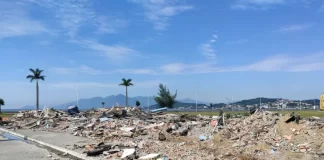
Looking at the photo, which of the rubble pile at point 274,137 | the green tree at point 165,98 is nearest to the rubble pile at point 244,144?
the rubble pile at point 274,137

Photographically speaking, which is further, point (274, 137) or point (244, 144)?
point (274, 137)

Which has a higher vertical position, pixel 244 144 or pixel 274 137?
pixel 274 137

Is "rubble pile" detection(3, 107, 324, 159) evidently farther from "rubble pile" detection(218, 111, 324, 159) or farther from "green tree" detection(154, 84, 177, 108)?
"green tree" detection(154, 84, 177, 108)

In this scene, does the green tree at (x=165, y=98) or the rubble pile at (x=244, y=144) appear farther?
the green tree at (x=165, y=98)

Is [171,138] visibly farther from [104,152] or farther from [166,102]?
[166,102]

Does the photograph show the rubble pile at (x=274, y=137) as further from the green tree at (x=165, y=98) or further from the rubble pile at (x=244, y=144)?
the green tree at (x=165, y=98)

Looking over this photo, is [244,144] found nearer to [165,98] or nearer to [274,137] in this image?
[274,137]

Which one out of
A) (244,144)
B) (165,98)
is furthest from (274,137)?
(165,98)

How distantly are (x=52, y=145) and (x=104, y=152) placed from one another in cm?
511

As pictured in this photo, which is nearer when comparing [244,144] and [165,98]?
[244,144]

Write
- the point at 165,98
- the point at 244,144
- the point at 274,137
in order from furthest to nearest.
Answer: the point at 165,98, the point at 274,137, the point at 244,144

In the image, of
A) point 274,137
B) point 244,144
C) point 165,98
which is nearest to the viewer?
point 244,144

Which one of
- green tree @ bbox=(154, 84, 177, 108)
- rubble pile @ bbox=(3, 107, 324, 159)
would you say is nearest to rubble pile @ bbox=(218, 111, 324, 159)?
rubble pile @ bbox=(3, 107, 324, 159)

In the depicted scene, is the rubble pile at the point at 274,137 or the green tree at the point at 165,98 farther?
the green tree at the point at 165,98
